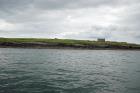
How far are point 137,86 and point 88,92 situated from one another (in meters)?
7.75

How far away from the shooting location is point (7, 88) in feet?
68.7

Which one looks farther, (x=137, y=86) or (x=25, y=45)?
(x=25, y=45)

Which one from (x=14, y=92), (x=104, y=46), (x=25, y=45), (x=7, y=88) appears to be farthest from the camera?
(x=104, y=46)

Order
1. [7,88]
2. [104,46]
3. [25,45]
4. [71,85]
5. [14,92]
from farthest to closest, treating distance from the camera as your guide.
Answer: [104,46] < [25,45] < [71,85] < [7,88] < [14,92]

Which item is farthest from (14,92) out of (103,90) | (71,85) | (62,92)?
(103,90)

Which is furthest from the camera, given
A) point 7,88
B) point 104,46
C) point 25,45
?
point 104,46

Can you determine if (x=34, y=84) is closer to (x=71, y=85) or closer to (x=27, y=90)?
(x=27, y=90)

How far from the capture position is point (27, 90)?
805 inches

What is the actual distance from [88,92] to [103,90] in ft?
7.01

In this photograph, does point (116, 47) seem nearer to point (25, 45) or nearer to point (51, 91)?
point (25, 45)

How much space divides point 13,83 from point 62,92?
7520 mm

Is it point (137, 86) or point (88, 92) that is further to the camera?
point (137, 86)

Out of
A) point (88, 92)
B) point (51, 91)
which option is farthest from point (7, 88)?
point (88, 92)

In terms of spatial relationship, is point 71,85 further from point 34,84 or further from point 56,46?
point 56,46
